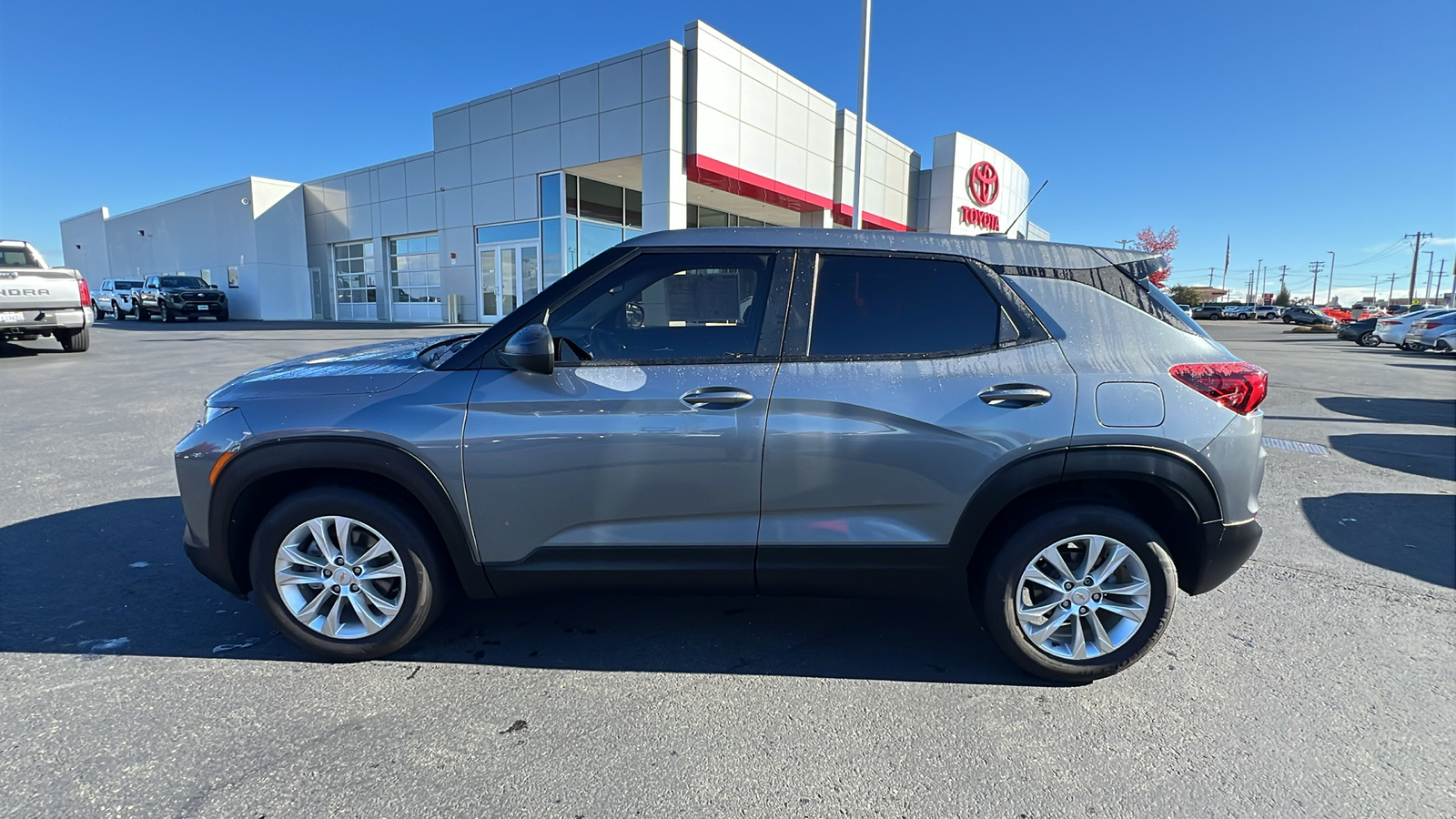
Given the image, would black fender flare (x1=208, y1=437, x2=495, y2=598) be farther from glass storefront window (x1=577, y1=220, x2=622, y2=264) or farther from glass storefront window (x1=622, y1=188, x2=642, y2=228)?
glass storefront window (x1=622, y1=188, x2=642, y2=228)

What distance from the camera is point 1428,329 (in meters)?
22.9

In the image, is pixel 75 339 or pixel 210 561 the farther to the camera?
pixel 75 339

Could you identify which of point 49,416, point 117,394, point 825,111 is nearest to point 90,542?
point 49,416

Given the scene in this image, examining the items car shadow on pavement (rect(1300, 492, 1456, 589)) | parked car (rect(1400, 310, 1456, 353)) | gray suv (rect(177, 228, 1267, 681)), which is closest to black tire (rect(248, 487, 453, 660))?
gray suv (rect(177, 228, 1267, 681))

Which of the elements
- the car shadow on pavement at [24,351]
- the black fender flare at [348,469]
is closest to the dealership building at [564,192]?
the car shadow on pavement at [24,351]

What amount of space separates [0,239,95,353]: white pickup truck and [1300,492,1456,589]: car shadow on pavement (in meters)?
17.5

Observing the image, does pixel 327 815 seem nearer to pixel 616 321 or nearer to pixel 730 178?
pixel 616 321

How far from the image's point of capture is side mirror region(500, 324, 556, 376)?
249 cm

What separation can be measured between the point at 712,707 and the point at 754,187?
801 inches

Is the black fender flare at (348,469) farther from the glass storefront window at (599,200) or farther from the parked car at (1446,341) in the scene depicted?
the parked car at (1446,341)

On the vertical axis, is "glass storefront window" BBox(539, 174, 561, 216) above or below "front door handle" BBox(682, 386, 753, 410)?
above

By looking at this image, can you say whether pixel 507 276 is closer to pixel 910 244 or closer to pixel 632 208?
pixel 632 208

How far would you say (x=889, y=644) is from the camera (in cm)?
301

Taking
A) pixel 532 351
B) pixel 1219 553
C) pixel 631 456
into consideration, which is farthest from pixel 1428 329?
pixel 532 351
